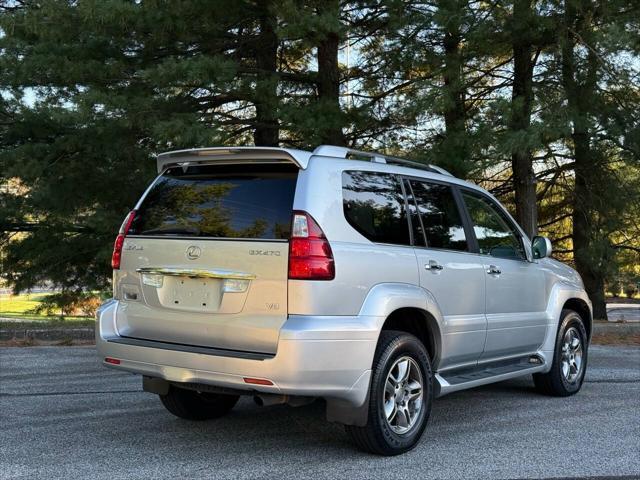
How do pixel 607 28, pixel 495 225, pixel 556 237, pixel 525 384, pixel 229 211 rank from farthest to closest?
pixel 556 237 → pixel 607 28 → pixel 525 384 → pixel 495 225 → pixel 229 211

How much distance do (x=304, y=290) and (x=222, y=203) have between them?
896mm

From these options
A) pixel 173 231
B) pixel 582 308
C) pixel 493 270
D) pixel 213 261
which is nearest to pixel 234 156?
pixel 173 231

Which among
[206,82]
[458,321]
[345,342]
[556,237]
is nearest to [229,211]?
[345,342]

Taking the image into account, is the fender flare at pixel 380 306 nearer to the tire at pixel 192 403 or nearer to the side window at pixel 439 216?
the side window at pixel 439 216

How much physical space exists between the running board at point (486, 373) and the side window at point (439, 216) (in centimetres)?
96

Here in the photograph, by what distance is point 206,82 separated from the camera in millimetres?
11367

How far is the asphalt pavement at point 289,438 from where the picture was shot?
447cm

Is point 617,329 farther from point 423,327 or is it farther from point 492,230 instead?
point 423,327

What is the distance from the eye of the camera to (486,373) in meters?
5.85

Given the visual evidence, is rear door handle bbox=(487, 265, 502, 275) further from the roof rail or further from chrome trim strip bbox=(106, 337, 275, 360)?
chrome trim strip bbox=(106, 337, 275, 360)

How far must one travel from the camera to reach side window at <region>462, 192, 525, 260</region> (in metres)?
6.07

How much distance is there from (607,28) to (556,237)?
7985 mm

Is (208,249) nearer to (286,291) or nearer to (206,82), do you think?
(286,291)

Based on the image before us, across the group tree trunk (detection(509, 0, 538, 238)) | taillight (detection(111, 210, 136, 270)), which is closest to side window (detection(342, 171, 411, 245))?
taillight (detection(111, 210, 136, 270))
